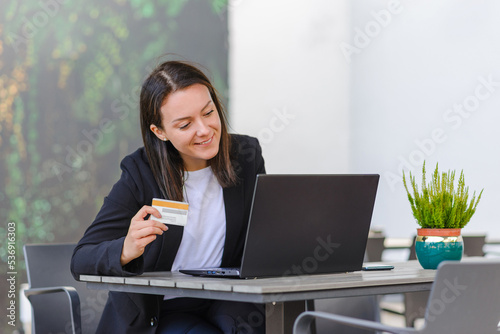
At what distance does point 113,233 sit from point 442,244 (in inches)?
37.3

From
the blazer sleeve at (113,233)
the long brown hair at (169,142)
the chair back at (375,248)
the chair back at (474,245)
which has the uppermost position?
the long brown hair at (169,142)

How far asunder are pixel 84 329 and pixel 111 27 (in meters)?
2.97

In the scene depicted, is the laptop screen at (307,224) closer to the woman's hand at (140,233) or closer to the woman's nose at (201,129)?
the woman's hand at (140,233)

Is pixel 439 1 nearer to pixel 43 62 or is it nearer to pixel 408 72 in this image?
pixel 408 72

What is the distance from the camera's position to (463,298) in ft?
4.49

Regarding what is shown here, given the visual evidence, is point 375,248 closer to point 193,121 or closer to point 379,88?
point 193,121

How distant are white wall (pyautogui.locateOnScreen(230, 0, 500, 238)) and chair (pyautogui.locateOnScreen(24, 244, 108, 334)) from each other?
325 centimetres

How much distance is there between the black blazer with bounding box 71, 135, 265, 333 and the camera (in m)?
1.80

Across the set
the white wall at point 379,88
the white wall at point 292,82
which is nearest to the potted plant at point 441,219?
the white wall at point 379,88

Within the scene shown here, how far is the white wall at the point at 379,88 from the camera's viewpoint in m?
5.07

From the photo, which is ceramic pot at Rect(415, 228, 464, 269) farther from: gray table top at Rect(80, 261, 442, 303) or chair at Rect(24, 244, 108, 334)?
chair at Rect(24, 244, 108, 334)

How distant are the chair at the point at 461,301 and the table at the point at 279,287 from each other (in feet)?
0.28

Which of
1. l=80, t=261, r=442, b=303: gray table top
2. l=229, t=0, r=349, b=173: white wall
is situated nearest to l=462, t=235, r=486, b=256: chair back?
l=80, t=261, r=442, b=303: gray table top

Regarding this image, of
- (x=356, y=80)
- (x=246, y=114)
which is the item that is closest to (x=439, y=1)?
(x=356, y=80)
